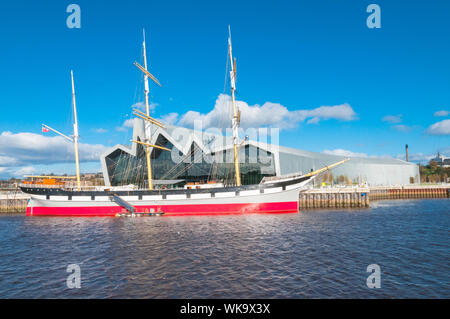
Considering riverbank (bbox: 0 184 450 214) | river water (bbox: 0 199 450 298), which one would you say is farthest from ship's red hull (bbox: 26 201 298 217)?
riverbank (bbox: 0 184 450 214)

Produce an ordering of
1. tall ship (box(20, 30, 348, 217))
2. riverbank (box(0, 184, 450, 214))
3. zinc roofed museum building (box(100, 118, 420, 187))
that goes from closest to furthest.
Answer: tall ship (box(20, 30, 348, 217)), riverbank (box(0, 184, 450, 214)), zinc roofed museum building (box(100, 118, 420, 187))

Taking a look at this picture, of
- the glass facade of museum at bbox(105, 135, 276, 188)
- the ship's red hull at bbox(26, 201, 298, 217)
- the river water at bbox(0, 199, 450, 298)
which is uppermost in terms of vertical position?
the glass facade of museum at bbox(105, 135, 276, 188)

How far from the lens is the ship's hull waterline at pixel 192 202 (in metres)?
31.4

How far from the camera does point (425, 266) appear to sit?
43.2 ft

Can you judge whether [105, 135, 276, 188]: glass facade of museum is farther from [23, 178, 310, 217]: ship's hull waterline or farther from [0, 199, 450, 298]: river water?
[0, 199, 450, 298]: river water

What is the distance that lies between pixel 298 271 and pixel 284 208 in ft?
65.4

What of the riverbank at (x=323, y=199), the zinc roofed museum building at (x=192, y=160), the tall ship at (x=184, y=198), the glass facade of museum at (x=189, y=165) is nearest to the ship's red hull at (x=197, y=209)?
the tall ship at (x=184, y=198)

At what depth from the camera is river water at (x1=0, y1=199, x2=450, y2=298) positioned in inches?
424

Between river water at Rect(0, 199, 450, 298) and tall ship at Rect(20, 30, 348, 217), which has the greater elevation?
tall ship at Rect(20, 30, 348, 217)

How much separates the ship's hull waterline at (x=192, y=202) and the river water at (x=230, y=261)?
7.64 metres

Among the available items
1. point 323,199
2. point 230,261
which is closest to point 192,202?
point 230,261

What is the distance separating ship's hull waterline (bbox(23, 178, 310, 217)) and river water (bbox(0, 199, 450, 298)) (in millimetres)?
7644
